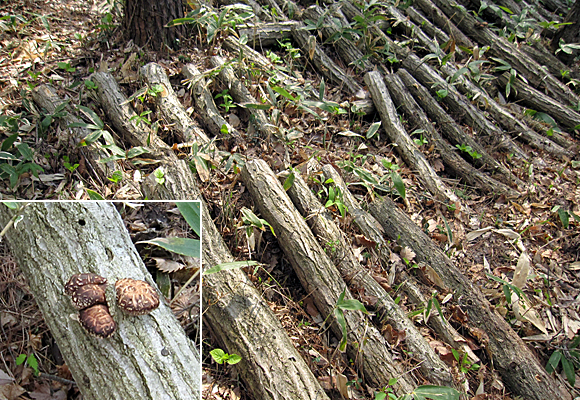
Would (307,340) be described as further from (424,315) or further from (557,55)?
(557,55)

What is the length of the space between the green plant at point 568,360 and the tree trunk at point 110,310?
9.12 ft

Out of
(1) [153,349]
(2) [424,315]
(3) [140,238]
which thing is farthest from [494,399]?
(3) [140,238]

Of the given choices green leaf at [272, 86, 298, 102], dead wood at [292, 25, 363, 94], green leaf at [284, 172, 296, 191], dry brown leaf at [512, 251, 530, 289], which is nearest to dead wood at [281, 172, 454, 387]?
green leaf at [284, 172, 296, 191]

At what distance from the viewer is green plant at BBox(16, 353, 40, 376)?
161cm

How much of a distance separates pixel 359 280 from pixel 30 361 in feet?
6.79

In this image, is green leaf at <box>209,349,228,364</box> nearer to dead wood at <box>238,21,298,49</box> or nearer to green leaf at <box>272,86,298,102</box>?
green leaf at <box>272,86,298,102</box>

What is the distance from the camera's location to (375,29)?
4.90 m

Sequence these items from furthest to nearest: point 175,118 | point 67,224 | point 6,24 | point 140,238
Result: point 6,24
point 175,118
point 140,238
point 67,224

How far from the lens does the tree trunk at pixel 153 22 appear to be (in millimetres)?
3947

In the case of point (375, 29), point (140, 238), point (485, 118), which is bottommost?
point (485, 118)

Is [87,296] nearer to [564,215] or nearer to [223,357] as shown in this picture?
[223,357]

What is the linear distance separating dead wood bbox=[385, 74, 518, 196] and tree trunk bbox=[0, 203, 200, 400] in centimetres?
347

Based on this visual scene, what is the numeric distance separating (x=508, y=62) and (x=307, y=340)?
4.71 metres

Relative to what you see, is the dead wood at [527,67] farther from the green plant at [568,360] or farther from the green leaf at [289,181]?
the green leaf at [289,181]
